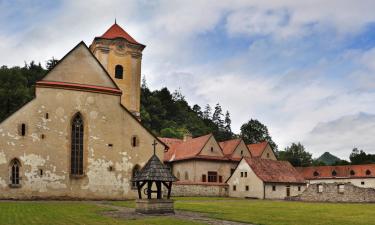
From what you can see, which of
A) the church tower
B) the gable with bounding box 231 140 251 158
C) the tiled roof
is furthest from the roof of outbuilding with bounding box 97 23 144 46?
the gable with bounding box 231 140 251 158

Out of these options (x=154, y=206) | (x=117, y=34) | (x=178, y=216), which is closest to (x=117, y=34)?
(x=117, y=34)

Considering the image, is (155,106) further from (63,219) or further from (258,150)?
(63,219)

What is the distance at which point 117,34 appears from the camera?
5538 cm

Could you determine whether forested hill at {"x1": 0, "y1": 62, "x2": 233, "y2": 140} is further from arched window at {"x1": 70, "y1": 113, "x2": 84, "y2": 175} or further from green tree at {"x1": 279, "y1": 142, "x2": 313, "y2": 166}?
arched window at {"x1": 70, "y1": 113, "x2": 84, "y2": 175}

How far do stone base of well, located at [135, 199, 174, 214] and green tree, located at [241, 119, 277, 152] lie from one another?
10028cm

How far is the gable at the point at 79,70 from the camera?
127ft

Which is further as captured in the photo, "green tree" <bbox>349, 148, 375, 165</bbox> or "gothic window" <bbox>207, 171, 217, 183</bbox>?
"green tree" <bbox>349, 148, 375, 165</bbox>

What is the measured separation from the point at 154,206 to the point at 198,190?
26982 millimetres

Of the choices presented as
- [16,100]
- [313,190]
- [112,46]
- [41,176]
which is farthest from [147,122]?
[41,176]

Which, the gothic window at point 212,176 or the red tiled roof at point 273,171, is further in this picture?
the gothic window at point 212,176

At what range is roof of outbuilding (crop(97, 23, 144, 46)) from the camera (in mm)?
54719

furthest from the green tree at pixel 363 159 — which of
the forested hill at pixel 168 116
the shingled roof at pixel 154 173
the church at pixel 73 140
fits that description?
the shingled roof at pixel 154 173

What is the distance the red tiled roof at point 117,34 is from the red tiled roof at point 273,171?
21113 mm

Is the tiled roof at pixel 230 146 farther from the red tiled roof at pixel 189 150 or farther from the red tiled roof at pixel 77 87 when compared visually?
the red tiled roof at pixel 77 87
